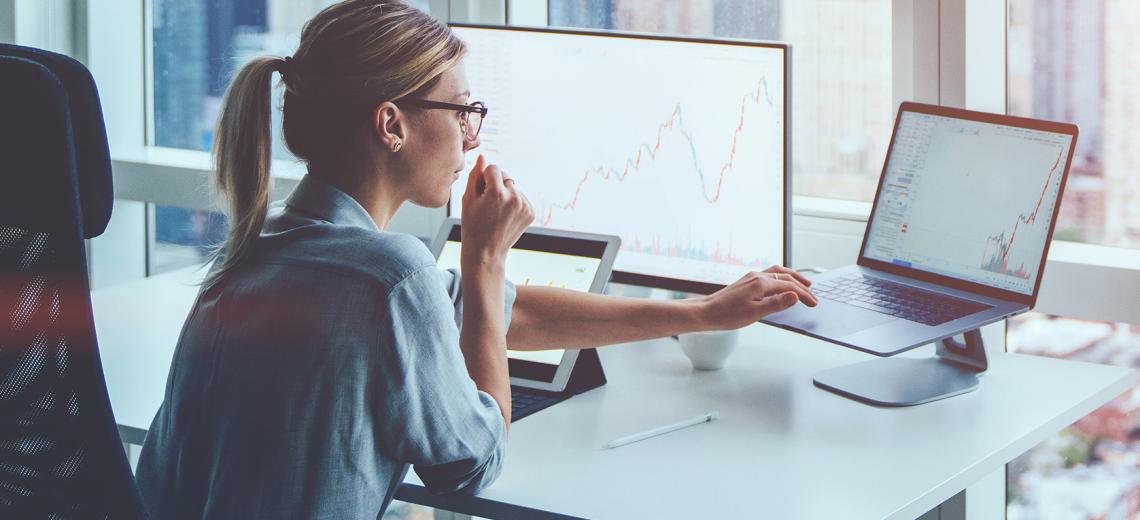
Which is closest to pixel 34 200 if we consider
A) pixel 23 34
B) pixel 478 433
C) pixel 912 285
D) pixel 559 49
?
pixel 478 433

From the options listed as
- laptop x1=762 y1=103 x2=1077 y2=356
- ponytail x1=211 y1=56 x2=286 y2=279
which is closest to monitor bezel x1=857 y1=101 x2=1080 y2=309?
laptop x1=762 y1=103 x2=1077 y2=356

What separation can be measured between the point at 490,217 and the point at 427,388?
0.26 m

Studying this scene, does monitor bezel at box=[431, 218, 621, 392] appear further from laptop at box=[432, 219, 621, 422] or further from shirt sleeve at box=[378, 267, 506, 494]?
shirt sleeve at box=[378, 267, 506, 494]

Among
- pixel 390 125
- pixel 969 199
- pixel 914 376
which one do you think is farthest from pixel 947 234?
pixel 390 125

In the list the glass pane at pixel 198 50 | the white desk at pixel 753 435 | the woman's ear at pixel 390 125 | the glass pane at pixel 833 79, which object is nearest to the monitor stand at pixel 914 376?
the white desk at pixel 753 435

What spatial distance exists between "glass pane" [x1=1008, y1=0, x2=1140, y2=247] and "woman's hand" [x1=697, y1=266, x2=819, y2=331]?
582 millimetres

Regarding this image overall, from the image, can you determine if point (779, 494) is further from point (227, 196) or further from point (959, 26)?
point (959, 26)

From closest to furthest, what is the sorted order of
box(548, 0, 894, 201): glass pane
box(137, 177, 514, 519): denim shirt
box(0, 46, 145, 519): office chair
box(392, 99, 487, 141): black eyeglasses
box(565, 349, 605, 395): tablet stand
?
box(0, 46, 145, 519): office chair
box(137, 177, 514, 519): denim shirt
box(392, 99, 487, 141): black eyeglasses
box(565, 349, 605, 395): tablet stand
box(548, 0, 894, 201): glass pane

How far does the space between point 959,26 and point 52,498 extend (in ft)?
4.76

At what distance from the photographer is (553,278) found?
169 centimetres

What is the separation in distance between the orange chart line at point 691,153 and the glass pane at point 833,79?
0.42m

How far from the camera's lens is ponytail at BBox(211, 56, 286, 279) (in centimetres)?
120

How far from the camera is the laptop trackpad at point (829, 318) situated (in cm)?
160

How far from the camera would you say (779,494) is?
1.26 metres
